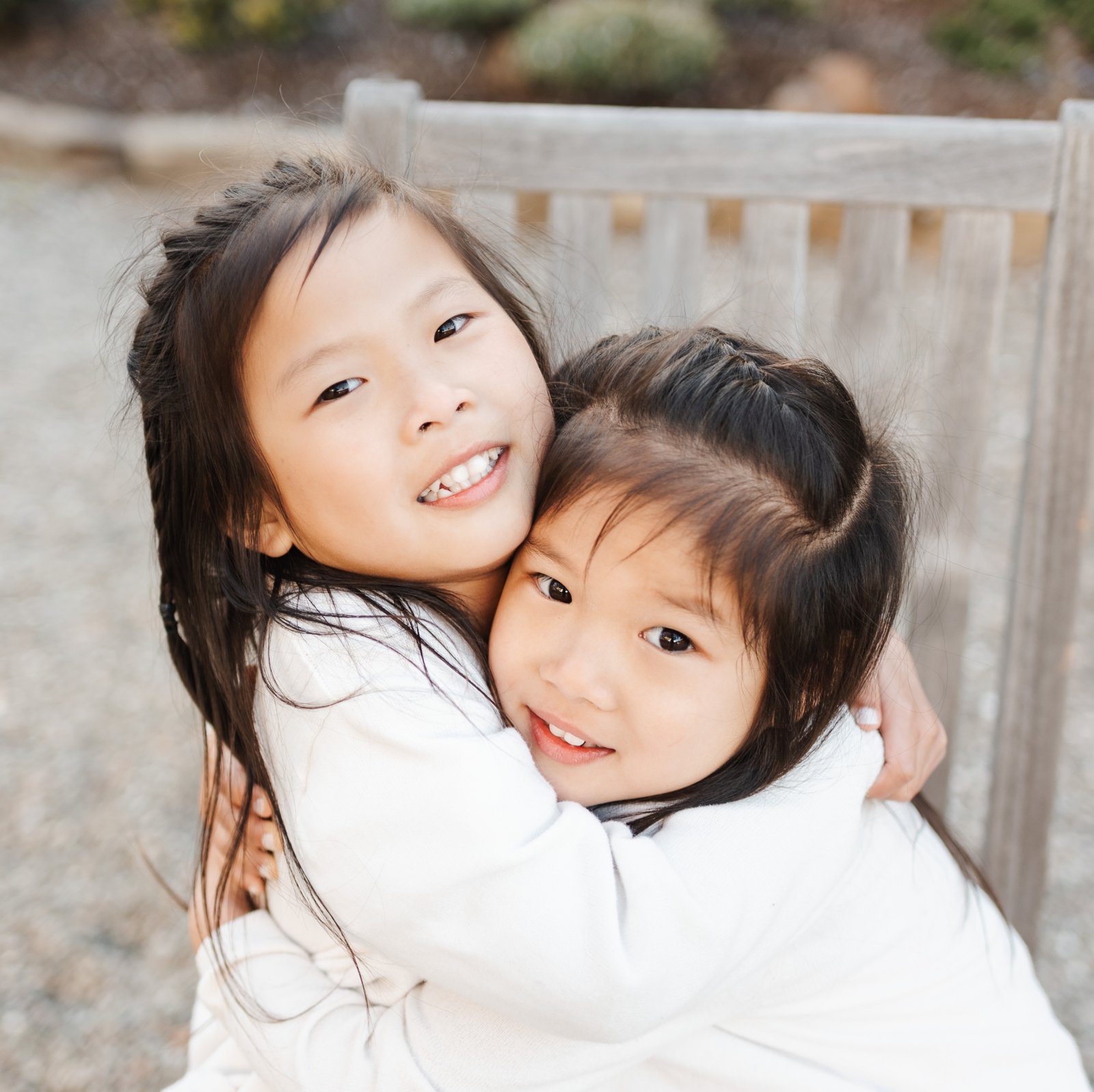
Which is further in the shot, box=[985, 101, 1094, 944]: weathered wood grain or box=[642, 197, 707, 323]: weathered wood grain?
box=[642, 197, 707, 323]: weathered wood grain

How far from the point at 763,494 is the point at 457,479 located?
1.09ft

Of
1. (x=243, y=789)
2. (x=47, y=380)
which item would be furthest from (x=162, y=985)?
(x=47, y=380)

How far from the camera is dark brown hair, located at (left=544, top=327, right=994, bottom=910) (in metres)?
1.24

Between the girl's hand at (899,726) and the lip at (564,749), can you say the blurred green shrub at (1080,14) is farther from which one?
the lip at (564,749)

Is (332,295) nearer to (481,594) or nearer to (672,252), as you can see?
(481,594)

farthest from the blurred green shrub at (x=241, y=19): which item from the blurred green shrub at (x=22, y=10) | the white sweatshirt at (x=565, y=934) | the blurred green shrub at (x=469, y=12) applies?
the white sweatshirt at (x=565, y=934)

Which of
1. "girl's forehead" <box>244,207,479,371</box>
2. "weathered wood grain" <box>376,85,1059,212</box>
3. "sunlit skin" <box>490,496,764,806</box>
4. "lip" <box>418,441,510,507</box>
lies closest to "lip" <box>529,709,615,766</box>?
"sunlit skin" <box>490,496,764,806</box>

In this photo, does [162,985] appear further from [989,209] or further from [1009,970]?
[989,209]

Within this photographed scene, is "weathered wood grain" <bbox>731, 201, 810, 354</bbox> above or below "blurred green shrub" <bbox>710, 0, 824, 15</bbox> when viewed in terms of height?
above

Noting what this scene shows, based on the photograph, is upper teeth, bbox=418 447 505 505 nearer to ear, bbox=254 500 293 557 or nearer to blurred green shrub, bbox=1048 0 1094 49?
ear, bbox=254 500 293 557

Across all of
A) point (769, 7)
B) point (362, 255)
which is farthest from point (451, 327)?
point (769, 7)

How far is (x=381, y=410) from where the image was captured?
1270 mm

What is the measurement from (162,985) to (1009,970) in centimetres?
181

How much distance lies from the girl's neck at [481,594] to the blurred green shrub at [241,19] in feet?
28.4
